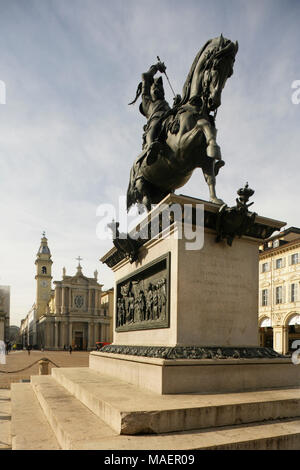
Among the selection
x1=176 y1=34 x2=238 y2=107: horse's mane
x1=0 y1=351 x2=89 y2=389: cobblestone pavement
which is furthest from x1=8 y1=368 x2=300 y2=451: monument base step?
x1=0 y1=351 x2=89 y2=389: cobblestone pavement

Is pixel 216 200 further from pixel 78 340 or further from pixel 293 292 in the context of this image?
pixel 78 340

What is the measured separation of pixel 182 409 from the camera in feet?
15.0

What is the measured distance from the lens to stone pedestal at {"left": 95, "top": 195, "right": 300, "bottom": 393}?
5977mm

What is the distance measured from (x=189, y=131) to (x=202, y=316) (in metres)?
3.32

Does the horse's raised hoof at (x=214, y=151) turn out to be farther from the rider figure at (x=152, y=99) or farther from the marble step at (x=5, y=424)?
the marble step at (x=5, y=424)

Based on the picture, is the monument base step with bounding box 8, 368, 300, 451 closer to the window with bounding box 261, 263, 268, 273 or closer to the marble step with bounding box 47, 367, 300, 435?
the marble step with bounding box 47, 367, 300, 435

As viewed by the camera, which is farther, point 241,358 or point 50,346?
point 50,346

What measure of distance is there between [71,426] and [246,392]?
266cm

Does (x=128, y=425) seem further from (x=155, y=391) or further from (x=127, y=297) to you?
(x=127, y=297)

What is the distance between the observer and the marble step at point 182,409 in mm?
4395

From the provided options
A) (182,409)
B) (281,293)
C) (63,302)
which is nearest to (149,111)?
(182,409)

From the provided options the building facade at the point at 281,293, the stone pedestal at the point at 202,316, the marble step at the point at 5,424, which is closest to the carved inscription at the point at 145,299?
the stone pedestal at the point at 202,316
